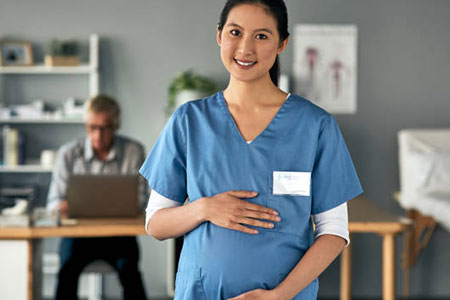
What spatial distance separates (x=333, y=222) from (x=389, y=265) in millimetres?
1504

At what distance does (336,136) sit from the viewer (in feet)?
4.13

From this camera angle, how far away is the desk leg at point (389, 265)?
8.50ft

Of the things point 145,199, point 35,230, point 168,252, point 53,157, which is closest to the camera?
point 35,230

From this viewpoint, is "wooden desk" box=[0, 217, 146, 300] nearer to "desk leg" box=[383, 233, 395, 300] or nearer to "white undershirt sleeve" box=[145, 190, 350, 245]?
"desk leg" box=[383, 233, 395, 300]

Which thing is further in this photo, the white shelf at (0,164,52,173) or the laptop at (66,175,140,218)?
the white shelf at (0,164,52,173)

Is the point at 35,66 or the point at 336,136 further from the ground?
the point at 35,66

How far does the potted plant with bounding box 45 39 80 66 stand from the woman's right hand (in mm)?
3044

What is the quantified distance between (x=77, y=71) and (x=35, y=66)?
31 centimetres

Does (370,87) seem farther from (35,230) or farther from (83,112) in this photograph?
(35,230)

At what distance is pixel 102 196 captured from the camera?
259cm

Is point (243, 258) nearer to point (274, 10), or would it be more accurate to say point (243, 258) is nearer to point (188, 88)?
point (274, 10)

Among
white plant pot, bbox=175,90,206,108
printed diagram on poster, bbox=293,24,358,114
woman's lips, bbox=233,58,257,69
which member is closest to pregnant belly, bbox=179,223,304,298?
woman's lips, bbox=233,58,257,69

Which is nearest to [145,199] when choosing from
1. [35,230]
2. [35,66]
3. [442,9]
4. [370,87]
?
[35,230]

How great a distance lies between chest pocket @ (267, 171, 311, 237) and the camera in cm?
121
